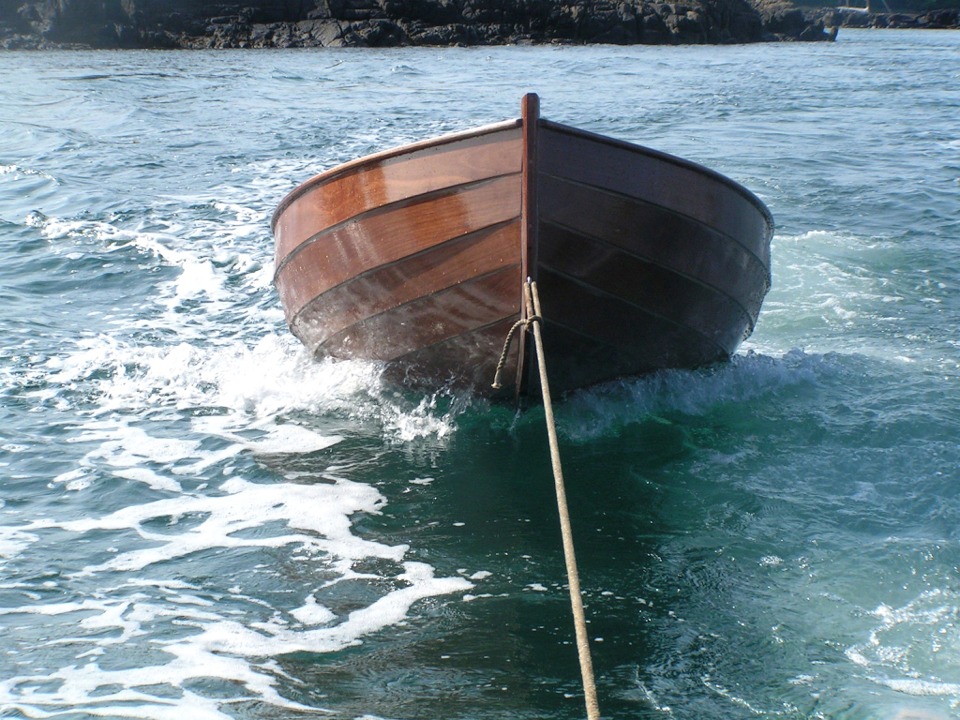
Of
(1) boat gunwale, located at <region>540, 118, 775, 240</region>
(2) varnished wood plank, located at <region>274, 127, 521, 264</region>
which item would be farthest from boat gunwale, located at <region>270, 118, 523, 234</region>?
(1) boat gunwale, located at <region>540, 118, 775, 240</region>

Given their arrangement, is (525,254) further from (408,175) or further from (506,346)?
(408,175)

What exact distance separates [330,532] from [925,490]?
8.03ft

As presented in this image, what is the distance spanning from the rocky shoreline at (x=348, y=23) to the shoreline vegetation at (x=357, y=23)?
0.12ft

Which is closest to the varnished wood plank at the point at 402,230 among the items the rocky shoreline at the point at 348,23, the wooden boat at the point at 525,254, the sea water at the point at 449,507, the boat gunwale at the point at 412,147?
the wooden boat at the point at 525,254

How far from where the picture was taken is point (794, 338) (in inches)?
251

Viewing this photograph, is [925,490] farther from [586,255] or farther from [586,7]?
[586,7]

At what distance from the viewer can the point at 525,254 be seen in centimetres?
427

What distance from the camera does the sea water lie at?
307 cm

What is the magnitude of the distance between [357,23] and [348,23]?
1.18ft

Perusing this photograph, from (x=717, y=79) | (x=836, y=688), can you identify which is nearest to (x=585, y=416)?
(x=836, y=688)

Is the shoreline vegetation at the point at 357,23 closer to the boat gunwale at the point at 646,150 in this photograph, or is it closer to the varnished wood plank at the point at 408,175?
the varnished wood plank at the point at 408,175

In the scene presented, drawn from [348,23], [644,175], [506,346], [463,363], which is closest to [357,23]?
[348,23]

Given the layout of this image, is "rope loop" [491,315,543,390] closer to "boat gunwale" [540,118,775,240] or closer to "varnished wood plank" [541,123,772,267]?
"varnished wood plank" [541,123,772,267]

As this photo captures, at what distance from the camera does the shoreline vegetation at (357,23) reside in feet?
115
